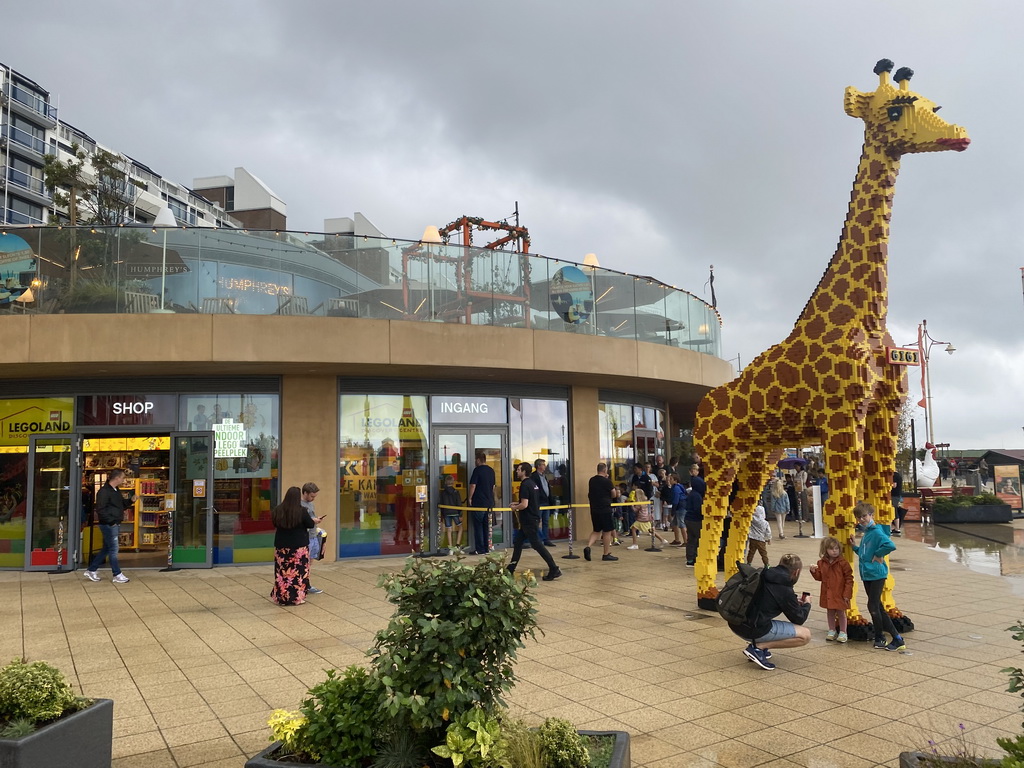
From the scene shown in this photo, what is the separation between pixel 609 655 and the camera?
6.95 meters

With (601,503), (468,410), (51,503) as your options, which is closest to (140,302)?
(51,503)

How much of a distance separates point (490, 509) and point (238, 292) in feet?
19.2

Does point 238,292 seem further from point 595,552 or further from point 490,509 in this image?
point 595,552

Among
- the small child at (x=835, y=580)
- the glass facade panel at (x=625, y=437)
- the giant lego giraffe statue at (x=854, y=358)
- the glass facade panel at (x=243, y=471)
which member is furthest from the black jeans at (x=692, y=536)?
the glass facade panel at (x=243, y=471)

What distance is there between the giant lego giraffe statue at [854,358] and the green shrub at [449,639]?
4.76m

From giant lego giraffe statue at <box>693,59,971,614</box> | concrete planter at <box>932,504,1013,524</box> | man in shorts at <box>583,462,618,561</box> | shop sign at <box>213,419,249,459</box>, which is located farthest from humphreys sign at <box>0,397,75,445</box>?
concrete planter at <box>932,504,1013,524</box>

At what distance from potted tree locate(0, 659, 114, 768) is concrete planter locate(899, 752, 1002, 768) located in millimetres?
4110

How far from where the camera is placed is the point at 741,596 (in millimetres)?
6465

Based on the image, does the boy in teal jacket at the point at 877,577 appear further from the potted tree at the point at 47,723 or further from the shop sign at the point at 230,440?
the shop sign at the point at 230,440

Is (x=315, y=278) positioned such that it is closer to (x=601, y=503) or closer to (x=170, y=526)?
(x=170, y=526)

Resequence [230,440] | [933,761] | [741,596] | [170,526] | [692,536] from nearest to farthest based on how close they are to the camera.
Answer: [933,761] → [741,596] → [692,536] → [170,526] → [230,440]

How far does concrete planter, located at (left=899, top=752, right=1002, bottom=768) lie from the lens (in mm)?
3180

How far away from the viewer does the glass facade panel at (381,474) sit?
Answer: 552 inches

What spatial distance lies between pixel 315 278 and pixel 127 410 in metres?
4.16
